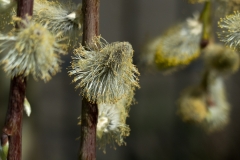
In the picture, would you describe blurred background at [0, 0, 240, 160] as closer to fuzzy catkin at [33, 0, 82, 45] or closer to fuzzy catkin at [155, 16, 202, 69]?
fuzzy catkin at [155, 16, 202, 69]

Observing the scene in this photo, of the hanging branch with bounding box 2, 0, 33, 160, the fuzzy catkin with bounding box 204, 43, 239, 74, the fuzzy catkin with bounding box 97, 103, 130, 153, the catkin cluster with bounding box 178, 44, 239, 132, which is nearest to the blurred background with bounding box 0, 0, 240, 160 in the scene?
the catkin cluster with bounding box 178, 44, 239, 132

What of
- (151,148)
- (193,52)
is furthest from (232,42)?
(151,148)

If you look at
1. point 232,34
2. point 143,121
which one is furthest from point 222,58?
point 143,121

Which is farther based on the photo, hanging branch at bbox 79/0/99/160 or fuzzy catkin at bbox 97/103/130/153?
fuzzy catkin at bbox 97/103/130/153

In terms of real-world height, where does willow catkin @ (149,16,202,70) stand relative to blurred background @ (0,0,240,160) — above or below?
below

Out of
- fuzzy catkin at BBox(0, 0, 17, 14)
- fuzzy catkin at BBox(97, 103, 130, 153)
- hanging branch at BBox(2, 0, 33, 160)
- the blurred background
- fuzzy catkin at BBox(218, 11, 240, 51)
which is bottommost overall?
hanging branch at BBox(2, 0, 33, 160)

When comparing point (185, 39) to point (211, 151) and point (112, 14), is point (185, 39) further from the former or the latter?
point (211, 151)

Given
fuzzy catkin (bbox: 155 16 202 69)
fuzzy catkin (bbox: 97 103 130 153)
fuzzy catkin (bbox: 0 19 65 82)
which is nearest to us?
fuzzy catkin (bbox: 0 19 65 82)

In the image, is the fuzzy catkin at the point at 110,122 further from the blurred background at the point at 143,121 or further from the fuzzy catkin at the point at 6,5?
the blurred background at the point at 143,121
